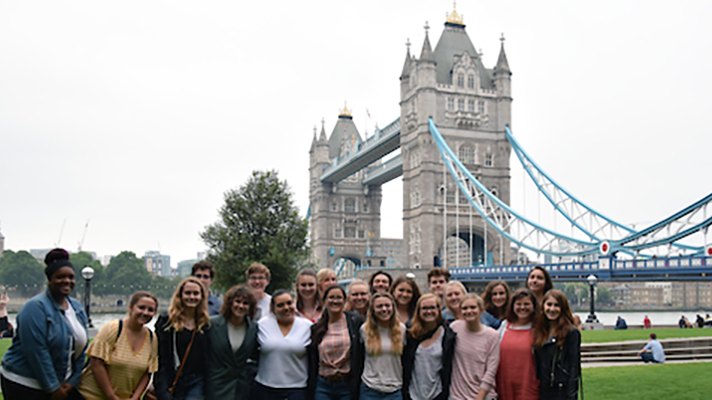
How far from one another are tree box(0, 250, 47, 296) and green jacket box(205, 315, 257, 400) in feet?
355

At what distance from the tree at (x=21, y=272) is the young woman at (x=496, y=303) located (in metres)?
108

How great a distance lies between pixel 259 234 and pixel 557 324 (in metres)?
21.5

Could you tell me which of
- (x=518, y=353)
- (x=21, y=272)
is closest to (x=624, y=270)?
(x=518, y=353)

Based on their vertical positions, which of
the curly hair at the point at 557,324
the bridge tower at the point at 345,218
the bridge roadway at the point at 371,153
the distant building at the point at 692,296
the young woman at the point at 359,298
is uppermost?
the bridge roadway at the point at 371,153

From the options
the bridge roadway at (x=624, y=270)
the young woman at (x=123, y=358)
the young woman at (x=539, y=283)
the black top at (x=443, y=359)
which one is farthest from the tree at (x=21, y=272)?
the black top at (x=443, y=359)

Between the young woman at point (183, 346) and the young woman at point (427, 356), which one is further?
the young woman at point (427, 356)

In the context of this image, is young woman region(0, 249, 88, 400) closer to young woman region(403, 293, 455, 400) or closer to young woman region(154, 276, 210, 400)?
young woman region(154, 276, 210, 400)

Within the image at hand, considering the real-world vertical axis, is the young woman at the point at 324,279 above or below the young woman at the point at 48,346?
above

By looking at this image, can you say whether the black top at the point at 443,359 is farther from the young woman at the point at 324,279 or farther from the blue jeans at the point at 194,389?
the blue jeans at the point at 194,389

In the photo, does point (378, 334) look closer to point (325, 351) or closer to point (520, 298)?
point (325, 351)

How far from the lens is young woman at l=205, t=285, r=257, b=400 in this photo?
243 inches

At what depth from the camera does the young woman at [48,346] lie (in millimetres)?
5480

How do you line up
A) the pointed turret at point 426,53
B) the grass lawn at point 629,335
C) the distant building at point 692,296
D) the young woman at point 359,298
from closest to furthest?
the young woman at point 359,298
the grass lawn at point 629,335
the pointed turret at point 426,53
the distant building at point 692,296

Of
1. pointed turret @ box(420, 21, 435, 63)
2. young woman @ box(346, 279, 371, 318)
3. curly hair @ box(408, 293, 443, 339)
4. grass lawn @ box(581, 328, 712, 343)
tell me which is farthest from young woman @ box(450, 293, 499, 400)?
pointed turret @ box(420, 21, 435, 63)
